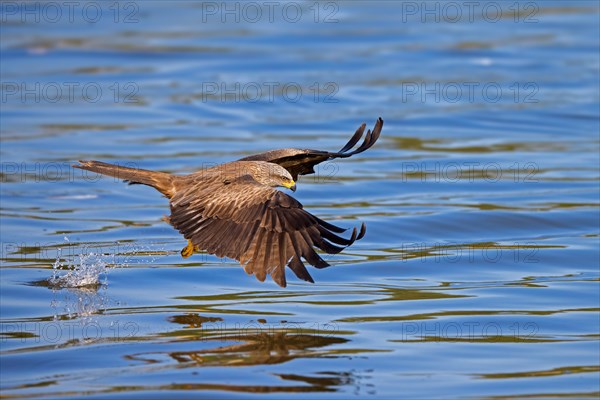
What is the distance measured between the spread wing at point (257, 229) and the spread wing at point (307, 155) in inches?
34.5

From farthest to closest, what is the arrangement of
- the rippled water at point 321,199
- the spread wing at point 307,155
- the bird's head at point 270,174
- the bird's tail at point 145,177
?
the bird's tail at point 145,177 → the spread wing at point 307,155 → the bird's head at point 270,174 → the rippled water at point 321,199

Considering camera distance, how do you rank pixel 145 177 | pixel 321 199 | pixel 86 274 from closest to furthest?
1. pixel 145 177
2. pixel 86 274
3. pixel 321 199

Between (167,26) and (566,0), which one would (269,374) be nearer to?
(167,26)

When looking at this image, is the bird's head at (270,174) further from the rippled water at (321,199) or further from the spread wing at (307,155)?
the rippled water at (321,199)

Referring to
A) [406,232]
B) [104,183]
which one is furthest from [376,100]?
[406,232]

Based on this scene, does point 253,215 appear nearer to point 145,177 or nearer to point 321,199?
point 145,177

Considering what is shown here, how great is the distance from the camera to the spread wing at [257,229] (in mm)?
8469

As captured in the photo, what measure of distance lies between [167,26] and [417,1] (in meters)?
6.84

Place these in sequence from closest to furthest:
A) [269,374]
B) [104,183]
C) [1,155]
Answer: [269,374], [104,183], [1,155]

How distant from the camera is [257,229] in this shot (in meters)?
8.74

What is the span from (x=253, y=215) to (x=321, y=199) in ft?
20.0

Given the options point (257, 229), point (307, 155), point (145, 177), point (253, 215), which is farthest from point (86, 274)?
point (257, 229)

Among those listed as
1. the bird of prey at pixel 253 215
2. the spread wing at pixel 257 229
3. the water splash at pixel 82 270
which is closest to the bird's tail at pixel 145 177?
the bird of prey at pixel 253 215

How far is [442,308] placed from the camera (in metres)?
9.96
